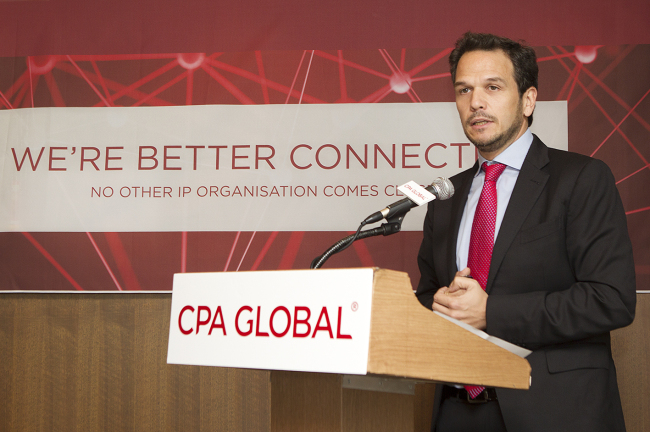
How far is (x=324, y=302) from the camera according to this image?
1.01m

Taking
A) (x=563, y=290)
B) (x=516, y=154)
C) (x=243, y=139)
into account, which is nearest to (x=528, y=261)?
(x=563, y=290)

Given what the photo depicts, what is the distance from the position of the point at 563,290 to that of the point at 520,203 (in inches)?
10.1

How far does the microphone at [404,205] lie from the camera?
4.37 ft

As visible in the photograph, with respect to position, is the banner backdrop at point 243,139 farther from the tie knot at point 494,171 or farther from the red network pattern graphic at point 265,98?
the tie knot at point 494,171

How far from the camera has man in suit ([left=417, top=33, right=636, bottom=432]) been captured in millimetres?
1343

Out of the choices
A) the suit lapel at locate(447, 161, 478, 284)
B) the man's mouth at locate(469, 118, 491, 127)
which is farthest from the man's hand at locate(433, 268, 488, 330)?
the man's mouth at locate(469, 118, 491, 127)

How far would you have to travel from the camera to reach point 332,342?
3.20 ft

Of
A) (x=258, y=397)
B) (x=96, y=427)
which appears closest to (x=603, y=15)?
(x=258, y=397)

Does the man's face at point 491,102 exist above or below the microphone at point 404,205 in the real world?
above

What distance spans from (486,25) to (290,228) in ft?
4.67

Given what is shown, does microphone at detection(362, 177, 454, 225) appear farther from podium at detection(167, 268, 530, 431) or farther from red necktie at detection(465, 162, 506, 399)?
podium at detection(167, 268, 530, 431)

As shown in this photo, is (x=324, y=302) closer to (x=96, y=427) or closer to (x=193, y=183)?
(x=193, y=183)

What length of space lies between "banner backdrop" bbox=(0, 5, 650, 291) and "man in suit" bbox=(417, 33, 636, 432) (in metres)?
0.99

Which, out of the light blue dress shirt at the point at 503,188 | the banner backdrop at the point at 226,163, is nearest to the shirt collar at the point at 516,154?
the light blue dress shirt at the point at 503,188
